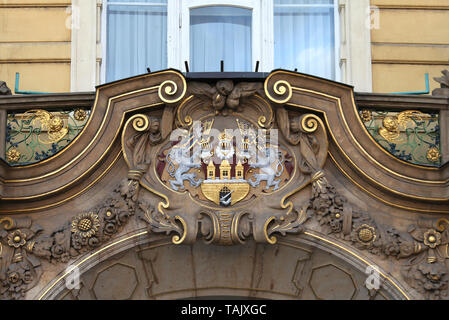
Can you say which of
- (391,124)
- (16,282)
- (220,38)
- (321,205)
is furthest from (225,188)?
(220,38)

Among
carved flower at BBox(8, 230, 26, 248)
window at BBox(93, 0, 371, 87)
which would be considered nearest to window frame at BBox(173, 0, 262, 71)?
window at BBox(93, 0, 371, 87)

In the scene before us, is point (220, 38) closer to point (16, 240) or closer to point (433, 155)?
point (433, 155)

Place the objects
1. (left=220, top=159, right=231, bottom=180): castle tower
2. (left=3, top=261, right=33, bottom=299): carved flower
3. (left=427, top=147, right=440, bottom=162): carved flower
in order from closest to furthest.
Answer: (left=3, top=261, right=33, bottom=299): carved flower < (left=220, top=159, right=231, bottom=180): castle tower < (left=427, top=147, right=440, bottom=162): carved flower

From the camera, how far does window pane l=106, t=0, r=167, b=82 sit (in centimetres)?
1159

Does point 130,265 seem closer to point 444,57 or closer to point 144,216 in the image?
point 144,216

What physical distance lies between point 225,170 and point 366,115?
1.47 meters

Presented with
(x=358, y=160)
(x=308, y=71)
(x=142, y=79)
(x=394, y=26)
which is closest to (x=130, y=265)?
(x=142, y=79)

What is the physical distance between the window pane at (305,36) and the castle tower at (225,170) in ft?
6.87

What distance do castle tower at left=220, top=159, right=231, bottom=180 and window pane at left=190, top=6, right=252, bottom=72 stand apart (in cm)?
185

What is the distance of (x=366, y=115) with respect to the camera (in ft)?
32.9

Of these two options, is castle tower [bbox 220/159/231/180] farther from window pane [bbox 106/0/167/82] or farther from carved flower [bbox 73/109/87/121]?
window pane [bbox 106/0/167/82]

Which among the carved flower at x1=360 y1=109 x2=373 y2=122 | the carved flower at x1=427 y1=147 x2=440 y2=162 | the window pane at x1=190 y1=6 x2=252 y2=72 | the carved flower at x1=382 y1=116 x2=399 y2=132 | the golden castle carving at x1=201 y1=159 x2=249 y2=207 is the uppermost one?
the window pane at x1=190 y1=6 x2=252 y2=72

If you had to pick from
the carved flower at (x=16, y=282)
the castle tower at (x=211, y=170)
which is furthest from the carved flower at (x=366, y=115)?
the carved flower at (x=16, y=282)

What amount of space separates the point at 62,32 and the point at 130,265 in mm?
2944
